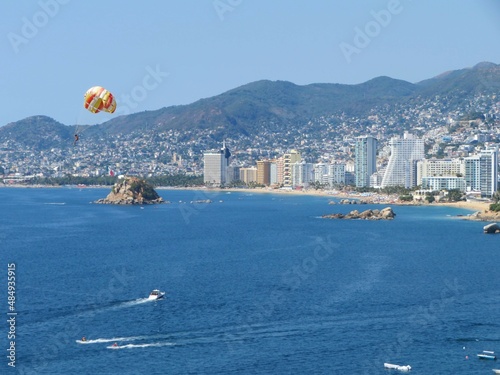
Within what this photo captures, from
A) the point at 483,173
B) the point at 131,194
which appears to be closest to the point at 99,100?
the point at 131,194

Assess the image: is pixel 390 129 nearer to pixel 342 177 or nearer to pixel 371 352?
pixel 342 177

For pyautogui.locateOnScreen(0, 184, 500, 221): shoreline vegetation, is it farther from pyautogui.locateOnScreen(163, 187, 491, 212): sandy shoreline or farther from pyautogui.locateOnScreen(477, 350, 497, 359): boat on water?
pyautogui.locateOnScreen(477, 350, 497, 359): boat on water

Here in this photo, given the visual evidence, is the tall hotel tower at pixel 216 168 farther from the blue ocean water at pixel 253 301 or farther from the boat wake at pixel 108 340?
the boat wake at pixel 108 340

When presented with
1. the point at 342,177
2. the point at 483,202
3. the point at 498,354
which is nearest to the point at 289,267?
the point at 498,354

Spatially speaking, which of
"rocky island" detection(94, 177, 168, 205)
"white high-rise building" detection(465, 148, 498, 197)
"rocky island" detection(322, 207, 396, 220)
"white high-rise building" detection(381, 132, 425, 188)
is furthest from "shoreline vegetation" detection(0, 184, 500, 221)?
"rocky island" detection(94, 177, 168, 205)

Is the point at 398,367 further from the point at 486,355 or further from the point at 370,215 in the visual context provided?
the point at 370,215

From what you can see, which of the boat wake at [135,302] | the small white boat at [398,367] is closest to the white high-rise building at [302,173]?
the boat wake at [135,302]
